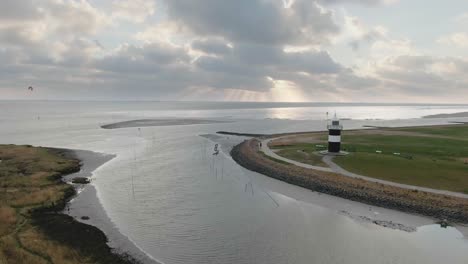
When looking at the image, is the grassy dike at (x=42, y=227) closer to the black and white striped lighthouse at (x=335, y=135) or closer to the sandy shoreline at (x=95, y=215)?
the sandy shoreline at (x=95, y=215)

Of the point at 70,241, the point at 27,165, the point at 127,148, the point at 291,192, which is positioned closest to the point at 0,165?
the point at 27,165

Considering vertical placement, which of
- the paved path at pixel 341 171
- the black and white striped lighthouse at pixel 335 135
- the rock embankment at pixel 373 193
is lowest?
the rock embankment at pixel 373 193

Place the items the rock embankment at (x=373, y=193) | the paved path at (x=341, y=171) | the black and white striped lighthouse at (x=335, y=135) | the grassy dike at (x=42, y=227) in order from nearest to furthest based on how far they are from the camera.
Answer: the grassy dike at (x=42, y=227)
the rock embankment at (x=373, y=193)
the paved path at (x=341, y=171)
the black and white striped lighthouse at (x=335, y=135)

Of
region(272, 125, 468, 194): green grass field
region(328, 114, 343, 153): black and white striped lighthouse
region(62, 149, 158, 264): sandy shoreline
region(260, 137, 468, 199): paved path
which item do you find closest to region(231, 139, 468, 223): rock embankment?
region(260, 137, 468, 199): paved path

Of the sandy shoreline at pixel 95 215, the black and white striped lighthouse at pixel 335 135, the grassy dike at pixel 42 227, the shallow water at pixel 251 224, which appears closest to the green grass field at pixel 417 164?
the black and white striped lighthouse at pixel 335 135

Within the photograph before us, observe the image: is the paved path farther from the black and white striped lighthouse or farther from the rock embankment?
the black and white striped lighthouse
